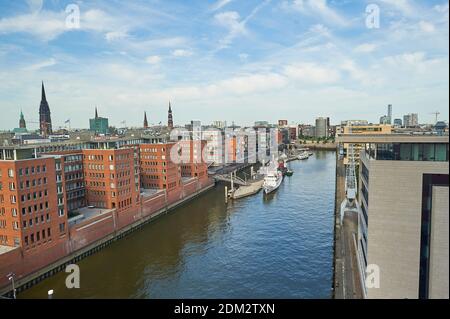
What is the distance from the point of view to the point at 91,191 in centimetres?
3200

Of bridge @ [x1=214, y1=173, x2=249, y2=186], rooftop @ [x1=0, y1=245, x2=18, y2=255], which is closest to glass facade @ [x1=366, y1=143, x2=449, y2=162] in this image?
rooftop @ [x1=0, y1=245, x2=18, y2=255]

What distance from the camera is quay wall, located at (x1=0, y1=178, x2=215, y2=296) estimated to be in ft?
66.1

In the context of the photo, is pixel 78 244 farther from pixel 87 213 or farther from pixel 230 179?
pixel 230 179

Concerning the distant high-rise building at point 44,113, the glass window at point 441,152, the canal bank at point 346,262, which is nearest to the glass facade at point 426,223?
the glass window at point 441,152

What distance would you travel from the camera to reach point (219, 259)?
24438 millimetres

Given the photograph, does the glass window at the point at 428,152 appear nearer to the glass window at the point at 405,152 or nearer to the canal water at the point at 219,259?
the glass window at the point at 405,152

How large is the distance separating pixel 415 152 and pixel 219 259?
52.3 ft

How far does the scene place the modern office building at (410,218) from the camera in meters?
11.5

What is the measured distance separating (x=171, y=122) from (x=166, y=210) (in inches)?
2886

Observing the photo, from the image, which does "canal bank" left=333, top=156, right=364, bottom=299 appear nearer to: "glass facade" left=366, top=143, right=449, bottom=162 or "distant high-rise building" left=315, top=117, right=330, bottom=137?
"glass facade" left=366, top=143, right=449, bottom=162

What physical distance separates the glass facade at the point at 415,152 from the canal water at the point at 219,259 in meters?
9.42

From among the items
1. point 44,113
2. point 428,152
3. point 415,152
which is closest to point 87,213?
point 415,152
